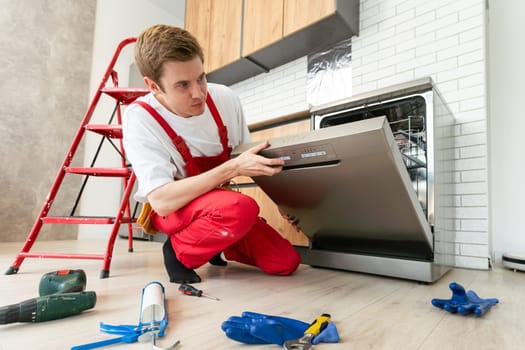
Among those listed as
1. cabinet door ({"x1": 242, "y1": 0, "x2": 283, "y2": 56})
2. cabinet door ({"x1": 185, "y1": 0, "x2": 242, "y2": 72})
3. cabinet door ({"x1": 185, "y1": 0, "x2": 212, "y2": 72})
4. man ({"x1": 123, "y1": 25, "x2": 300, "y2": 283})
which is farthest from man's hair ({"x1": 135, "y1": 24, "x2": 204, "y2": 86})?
cabinet door ({"x1": 185, "y1": 0, "x2": 212, "y2": 72})

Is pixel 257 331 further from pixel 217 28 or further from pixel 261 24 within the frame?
pixel 217 28

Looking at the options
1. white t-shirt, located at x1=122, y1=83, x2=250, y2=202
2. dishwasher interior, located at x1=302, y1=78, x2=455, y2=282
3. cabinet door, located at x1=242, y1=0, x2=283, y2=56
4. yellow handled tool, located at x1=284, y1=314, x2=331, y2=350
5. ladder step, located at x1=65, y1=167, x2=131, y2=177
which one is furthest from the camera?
cabinet door, located at x1=242, y1=0, x2=283, y2=56

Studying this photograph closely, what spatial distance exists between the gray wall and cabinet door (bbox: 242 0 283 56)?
77.6 inches

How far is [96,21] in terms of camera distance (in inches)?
146

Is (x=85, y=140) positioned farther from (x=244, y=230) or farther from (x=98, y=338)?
(x=98, y=338)

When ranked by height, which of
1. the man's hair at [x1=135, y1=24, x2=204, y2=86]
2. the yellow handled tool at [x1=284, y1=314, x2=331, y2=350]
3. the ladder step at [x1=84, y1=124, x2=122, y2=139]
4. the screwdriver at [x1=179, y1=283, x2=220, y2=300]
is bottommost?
the screwdriver at [x1=179, y1=283, x2=220, y2=300]

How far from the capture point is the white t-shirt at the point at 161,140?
1.23 meters

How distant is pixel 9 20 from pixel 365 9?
3282 mm

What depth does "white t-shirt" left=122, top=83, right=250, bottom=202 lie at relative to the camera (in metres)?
1.23

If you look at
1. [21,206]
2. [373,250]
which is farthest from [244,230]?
[21,206]

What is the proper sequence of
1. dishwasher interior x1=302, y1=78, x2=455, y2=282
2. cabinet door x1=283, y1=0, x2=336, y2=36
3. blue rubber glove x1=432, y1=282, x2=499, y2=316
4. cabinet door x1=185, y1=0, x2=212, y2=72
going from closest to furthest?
blue rubber glove x1=432, y1=282, x2=499, y2=316, dishwasher interior x1=302, y1=78, x2=455, y2=282, cabinet door x1=283, y1=0, x2=336, y2=36, cabinet door x1=185, y1=0, x2=212, y2=72

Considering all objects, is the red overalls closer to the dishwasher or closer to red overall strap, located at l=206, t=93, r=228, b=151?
red overall strap, located at l=206, t=93, r=228, b=151

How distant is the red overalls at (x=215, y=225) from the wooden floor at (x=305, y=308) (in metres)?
0.10

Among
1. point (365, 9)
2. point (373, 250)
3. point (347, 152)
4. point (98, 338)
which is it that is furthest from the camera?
point (365, 9)
